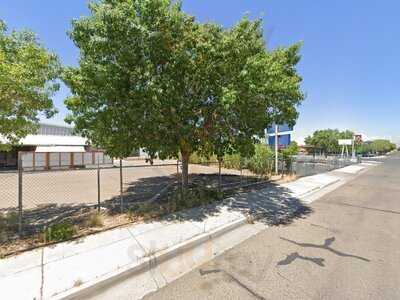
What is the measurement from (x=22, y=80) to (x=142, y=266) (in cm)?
391

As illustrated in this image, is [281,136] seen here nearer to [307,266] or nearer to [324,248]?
[324,248]

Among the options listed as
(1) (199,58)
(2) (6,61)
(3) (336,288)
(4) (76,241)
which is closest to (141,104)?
(1) (199,58)

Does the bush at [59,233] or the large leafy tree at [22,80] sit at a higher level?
the large leafy tree at [22,80]

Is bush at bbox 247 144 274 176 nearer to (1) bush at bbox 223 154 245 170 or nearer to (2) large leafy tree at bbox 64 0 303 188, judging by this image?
(1) bush at bbox 223 154 245 170

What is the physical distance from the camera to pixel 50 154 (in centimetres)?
2584

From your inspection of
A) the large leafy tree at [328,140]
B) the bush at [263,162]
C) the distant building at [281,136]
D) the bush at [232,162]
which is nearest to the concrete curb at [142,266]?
the bush at [263,162]

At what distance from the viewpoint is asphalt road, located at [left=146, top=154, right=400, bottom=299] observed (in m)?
3.59

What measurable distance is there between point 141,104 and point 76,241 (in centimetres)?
334

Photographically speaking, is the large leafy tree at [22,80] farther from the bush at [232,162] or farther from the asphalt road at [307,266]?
the bush at [232,162]

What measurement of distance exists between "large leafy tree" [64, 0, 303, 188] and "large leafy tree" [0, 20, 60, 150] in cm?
97

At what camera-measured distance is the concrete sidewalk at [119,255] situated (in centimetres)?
355

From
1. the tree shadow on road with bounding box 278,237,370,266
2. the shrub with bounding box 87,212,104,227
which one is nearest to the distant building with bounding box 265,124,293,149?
the tree shadow on road with bounding box 278,237,370,266

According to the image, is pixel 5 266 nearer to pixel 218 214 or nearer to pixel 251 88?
pixel 218 214

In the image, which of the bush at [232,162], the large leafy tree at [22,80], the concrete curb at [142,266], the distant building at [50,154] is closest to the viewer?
the concrete curb at [142,266]
